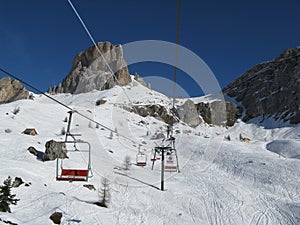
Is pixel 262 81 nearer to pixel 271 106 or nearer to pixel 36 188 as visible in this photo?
pixel 271 106

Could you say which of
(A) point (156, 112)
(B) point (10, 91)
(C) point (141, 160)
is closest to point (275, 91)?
(A) point (156, 112)

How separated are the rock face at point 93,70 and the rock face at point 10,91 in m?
29.5

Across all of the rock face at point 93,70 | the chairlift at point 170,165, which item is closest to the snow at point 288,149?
the chairlift at point 170,165

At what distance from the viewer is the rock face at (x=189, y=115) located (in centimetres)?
8252

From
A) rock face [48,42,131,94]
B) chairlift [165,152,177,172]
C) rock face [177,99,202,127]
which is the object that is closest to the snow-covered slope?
chairlift [165,152,177,172]

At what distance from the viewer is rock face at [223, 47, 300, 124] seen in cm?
6275

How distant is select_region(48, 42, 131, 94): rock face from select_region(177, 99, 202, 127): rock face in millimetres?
41260

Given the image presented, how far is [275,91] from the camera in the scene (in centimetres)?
7419

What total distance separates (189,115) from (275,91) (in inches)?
1155

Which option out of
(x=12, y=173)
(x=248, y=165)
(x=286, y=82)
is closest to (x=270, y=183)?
(x=248, y=165)

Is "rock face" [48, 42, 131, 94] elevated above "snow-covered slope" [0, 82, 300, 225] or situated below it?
above

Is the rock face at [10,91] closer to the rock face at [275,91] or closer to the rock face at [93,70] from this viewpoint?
the rock face at [93,70]

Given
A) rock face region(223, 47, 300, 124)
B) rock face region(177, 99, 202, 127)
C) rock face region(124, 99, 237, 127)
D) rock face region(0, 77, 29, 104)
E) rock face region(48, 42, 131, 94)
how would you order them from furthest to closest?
rock face region(48, 42, 131, 94) < rock face region(0, 77, 29, 104) < rock face region(177, 99, 202, 127) < rock face region(124, 99, 237, 127) < rock face region(223, 47, 300, 124)

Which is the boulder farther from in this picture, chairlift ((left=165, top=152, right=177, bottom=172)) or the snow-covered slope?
chairlift ((left=165, top=152, right=177, bottom=172))
